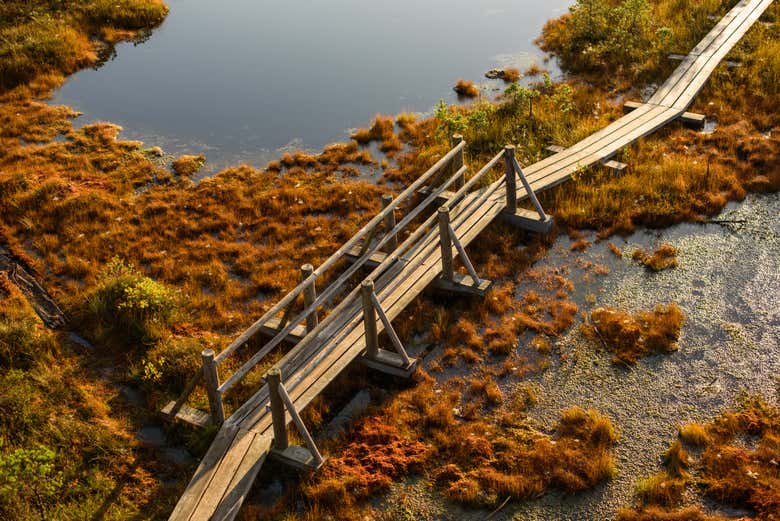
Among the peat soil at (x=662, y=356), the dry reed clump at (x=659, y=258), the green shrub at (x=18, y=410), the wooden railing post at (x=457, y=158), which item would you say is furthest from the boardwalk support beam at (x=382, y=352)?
the dry reed clump at (x=659, y=258)

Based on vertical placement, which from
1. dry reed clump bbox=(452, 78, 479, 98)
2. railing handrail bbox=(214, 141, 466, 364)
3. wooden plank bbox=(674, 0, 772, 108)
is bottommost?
dry reed clump bbox=(452, 78, 479, 98)

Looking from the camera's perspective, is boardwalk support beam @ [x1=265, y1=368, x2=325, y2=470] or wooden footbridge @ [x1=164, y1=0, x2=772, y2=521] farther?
wooden footbridge @ [x1=164, y1=0, x2=772, y2=521]

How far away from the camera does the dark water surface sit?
55.5 ft

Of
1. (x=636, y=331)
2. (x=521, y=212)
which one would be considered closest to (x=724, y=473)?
(x=636, y=331)

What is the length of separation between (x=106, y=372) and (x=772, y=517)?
8212mm

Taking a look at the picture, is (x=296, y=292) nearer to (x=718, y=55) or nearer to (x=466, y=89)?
(x=466, y=89)

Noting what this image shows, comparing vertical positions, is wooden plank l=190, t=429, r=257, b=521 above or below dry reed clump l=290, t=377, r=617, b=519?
above

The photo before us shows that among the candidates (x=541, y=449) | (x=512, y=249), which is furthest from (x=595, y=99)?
(x=541, y=449)

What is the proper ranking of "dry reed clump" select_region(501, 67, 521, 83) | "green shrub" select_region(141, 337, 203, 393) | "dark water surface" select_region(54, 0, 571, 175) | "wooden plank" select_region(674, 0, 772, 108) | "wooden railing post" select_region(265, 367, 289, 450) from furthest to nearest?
"dry reed clump" select_region(501, 67, 521, 83), "dark water surface" select_region(54, 0, 571, 175), "wooden plank" select_region(674, 0, 772, 108), "green shrub" select_region(141, 337, 203, 393), "wooden railing post" select_region(265, 367, 289, 450)

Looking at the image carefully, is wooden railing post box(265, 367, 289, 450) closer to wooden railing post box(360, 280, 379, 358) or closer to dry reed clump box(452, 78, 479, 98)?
wooden railing post box(360, 280, 379, 358)

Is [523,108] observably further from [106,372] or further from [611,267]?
[106,372]

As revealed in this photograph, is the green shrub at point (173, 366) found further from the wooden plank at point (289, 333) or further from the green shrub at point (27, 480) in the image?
the green shrub at point (27, 480)

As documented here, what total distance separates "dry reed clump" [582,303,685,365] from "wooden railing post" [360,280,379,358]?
2961mm

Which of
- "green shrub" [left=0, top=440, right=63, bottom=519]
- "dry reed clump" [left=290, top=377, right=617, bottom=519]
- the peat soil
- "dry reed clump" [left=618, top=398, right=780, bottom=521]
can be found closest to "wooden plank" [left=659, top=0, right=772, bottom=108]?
the peat soil
